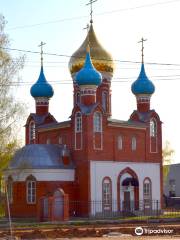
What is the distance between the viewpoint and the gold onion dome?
143ft

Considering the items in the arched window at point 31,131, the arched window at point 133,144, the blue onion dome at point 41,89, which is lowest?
the arched window at point 133,144

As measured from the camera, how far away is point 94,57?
142 feet

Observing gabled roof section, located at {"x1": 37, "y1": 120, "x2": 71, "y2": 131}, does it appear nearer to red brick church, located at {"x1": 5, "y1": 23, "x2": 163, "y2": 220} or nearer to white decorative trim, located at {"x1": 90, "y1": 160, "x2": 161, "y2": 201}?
red brick church, located at {"x1": 5, "y1": 23, "x2": 163, "y2": 220}

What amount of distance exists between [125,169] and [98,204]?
3683 mm

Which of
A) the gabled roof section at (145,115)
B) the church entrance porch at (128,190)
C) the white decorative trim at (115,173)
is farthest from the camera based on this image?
the gabled roof section at (145,115)

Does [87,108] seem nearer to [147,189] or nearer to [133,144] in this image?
[133,144]

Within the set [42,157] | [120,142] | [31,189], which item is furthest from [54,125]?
[31,189]

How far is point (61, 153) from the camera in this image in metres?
39.6

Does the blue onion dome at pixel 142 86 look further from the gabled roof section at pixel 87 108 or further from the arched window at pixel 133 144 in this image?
the gabled roof section at pixel 87 108

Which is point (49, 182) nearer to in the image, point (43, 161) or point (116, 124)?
point (43, 161)

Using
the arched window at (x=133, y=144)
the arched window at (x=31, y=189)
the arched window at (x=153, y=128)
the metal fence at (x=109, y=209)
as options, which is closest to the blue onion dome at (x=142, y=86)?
the arched window at (x=153, y=128)

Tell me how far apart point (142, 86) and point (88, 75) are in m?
5.85

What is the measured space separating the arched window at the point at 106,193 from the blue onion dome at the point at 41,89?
9079 millimetres

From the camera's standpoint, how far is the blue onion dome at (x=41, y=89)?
4441 centimetres
